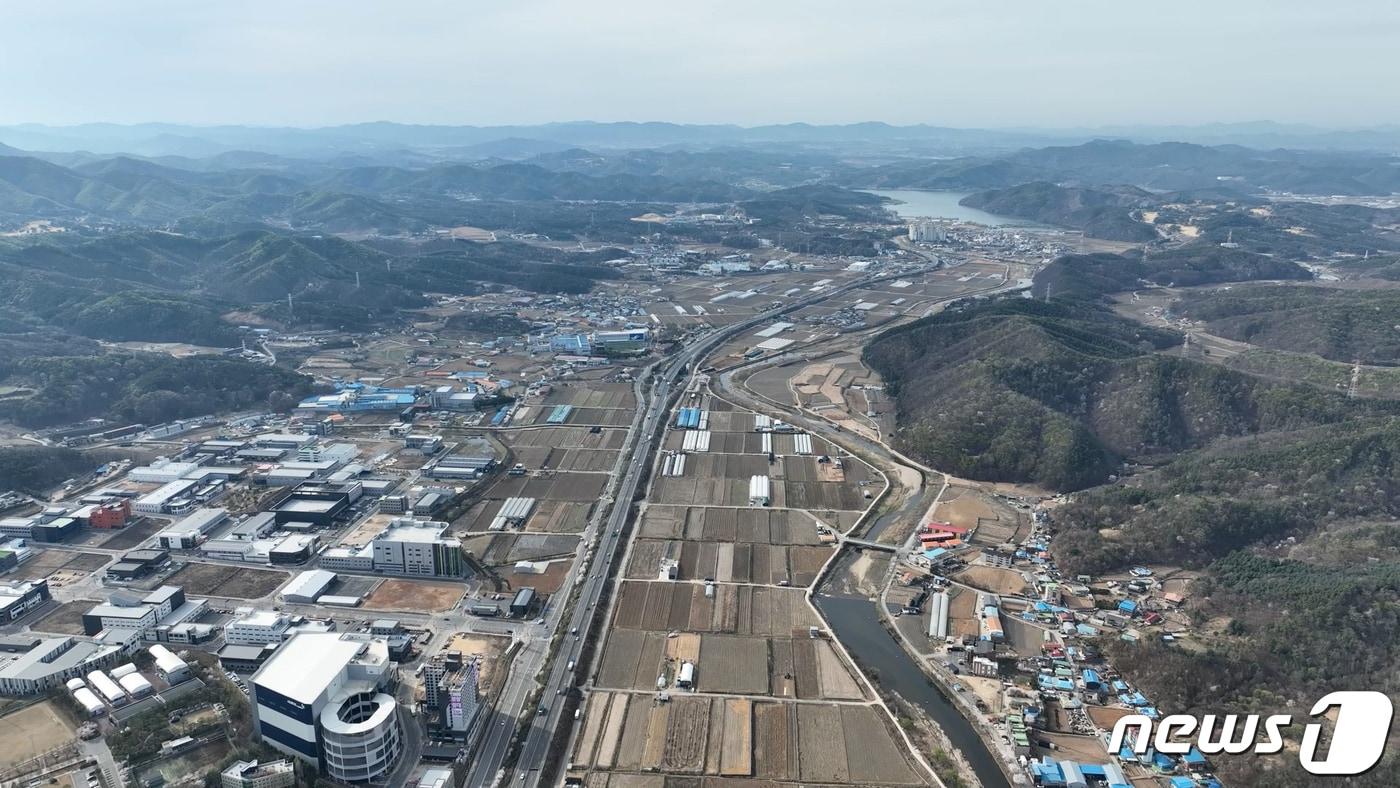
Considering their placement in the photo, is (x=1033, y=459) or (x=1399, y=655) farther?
(x=1033, y=459)

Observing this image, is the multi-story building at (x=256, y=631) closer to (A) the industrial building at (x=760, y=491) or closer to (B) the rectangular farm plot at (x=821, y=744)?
(B) the rectangular farm plot at (x=821, y=744)

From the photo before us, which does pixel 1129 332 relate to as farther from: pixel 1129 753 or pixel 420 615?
pixel 420 615

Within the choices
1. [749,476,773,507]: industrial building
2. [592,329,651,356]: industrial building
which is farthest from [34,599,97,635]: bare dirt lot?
[592,329,651,356]: industrial building

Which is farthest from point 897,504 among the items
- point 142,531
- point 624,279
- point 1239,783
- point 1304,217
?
point 1304,217

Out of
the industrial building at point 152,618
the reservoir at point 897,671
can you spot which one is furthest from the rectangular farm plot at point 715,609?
the industrial building at point 152,618

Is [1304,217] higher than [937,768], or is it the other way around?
[1304,217]

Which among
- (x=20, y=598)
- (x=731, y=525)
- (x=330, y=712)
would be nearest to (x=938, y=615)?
(x=731, y=525)
